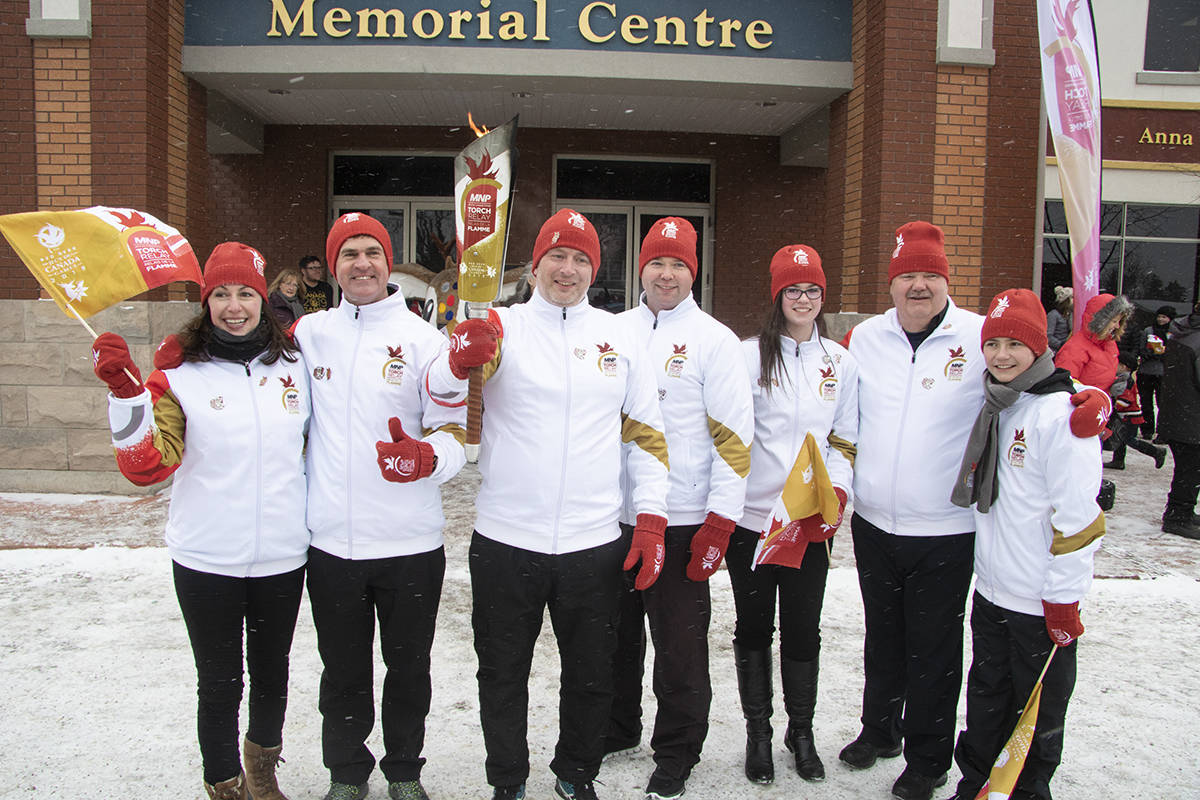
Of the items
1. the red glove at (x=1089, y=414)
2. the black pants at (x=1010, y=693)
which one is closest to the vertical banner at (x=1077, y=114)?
the red glove at (x=1089, y=414)

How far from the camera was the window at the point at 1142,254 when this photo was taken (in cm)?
1234

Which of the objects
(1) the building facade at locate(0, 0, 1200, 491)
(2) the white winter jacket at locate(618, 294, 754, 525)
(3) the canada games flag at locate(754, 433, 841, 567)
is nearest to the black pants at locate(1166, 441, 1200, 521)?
(1) the building facade at locate(0, 0, 1200, 491)

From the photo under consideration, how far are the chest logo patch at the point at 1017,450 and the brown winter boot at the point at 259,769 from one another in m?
2.62

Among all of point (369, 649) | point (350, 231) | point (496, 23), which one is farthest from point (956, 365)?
point (496, 23)

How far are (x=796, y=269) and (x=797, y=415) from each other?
0.55 m

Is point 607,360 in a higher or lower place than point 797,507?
higher

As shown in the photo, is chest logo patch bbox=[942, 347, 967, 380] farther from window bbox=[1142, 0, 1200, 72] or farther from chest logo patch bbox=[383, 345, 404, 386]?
window bbox=[1142, 0, 1200, 72]

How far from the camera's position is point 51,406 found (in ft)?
22.9

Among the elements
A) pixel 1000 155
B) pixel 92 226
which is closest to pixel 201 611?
pixel 92 226

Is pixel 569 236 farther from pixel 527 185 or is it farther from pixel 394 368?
pixel 527 185

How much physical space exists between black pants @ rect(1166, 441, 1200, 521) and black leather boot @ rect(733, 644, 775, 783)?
17.0 ft

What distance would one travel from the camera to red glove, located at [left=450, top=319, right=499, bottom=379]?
7.93 feet

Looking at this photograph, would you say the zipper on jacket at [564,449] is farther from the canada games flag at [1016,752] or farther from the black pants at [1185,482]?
the black pants at [1185,482]

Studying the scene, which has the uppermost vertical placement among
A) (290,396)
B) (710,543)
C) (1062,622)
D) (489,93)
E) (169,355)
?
(489,93)
